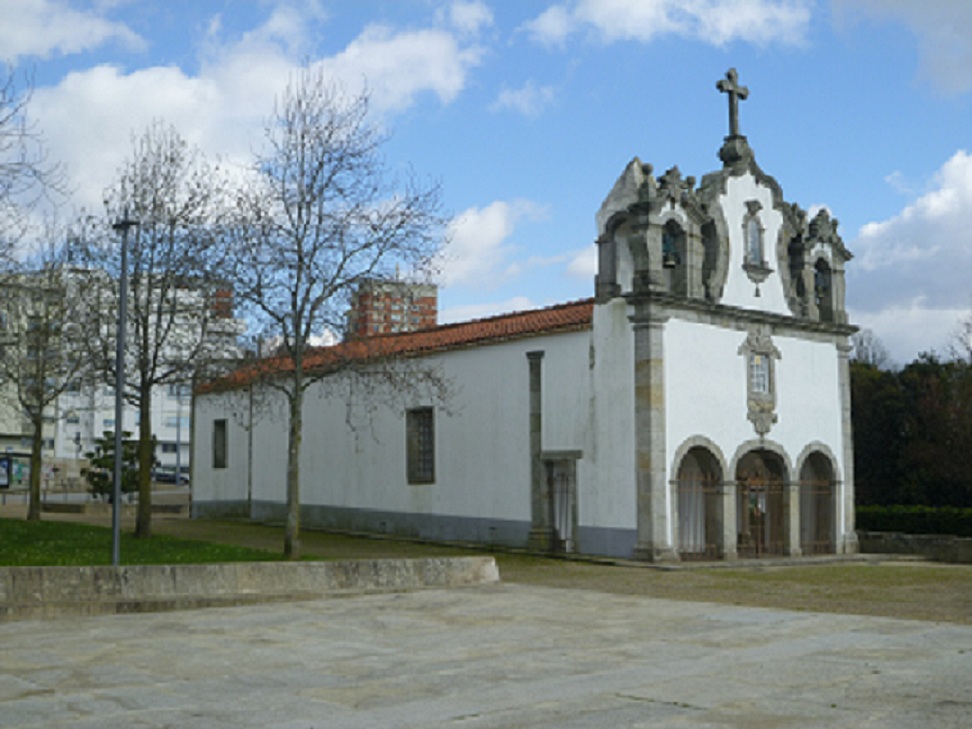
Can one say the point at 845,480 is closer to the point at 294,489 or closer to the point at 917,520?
the point at 917,520

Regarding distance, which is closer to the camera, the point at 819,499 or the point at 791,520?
the point at 791,520

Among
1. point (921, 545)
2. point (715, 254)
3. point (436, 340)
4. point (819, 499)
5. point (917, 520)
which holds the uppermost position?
point (715, 254)

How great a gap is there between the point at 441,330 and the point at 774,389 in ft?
30.7

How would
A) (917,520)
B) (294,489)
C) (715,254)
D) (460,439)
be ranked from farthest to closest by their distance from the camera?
(917,520), (460,439), (715,254), (294,489)

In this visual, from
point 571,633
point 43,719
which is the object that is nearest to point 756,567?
point 571,633

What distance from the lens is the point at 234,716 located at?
8.41 metres

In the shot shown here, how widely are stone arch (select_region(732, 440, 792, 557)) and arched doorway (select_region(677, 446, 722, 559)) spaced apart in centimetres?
98

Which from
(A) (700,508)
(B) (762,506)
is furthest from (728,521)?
(B) (762,506)

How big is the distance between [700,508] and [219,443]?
Answer: 731 inches

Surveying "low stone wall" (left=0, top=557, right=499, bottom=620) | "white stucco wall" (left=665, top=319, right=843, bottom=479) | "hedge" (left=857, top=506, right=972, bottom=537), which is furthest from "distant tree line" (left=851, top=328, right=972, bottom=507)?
"low stone wall" (left=0, top=557, right=499, bottom=620)

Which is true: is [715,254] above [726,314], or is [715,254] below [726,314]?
above

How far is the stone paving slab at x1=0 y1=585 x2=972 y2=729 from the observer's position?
8.34 meters

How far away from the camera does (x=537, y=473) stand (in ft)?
83.9

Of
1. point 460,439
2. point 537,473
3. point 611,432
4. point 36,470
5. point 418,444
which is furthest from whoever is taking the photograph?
point 36,470
